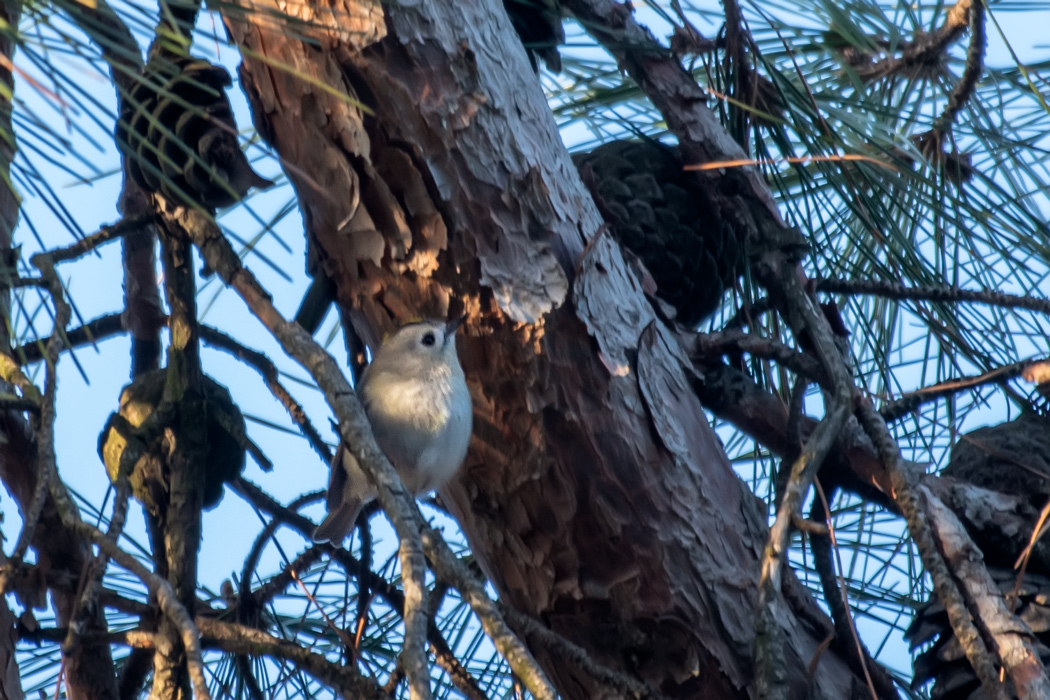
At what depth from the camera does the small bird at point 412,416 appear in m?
1.22

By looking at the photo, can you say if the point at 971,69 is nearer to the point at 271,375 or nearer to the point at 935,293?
the point at 935,293

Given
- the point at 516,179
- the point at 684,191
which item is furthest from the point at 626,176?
the point at 516,179

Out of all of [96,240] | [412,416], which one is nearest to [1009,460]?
[412,416]

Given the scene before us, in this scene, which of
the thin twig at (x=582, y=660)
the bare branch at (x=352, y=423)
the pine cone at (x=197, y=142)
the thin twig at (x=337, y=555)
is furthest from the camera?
the thin twig at (x=337, y=555)

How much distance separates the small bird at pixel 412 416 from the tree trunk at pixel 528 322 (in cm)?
3

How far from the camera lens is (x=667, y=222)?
4.81 ft

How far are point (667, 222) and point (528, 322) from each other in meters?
0.41

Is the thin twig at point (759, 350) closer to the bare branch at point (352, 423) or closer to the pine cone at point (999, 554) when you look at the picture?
the pine cone at point (999, 554)

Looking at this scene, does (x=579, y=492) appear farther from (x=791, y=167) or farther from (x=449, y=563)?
Answer: (x=791, y=167)

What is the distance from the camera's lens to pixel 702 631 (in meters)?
1.16

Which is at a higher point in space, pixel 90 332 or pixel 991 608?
pixel 90 332

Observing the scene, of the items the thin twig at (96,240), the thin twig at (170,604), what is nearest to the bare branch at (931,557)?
the thin twig at (170,604)

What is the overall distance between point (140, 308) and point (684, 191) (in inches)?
30.9

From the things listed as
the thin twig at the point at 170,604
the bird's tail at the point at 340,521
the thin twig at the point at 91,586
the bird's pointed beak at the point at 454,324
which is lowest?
the thin twig at the point at 170,604
